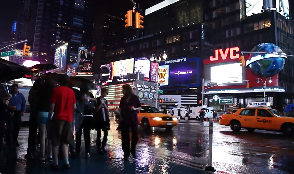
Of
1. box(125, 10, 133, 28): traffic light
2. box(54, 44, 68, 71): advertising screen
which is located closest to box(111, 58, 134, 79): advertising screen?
box(54, 44, 68, 71): advertising screen

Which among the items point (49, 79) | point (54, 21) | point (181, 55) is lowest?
point (49, 79)

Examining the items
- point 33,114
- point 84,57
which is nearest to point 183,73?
point 84,57

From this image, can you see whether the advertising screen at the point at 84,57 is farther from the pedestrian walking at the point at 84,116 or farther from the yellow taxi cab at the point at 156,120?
the pedestrian walking at the point at 84,116

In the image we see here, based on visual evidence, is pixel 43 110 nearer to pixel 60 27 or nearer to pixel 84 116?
pixel 84 116

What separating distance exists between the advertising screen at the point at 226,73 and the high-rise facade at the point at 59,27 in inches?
3887

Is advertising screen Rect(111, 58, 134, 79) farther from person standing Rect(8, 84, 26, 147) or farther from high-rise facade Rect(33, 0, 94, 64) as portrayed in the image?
high-rise facade Rect(33, 0, 94, 64)

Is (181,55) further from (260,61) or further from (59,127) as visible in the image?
(59,127)

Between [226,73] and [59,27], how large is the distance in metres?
118

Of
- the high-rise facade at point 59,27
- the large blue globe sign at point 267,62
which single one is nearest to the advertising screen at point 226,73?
the large blue globe sign at point 267,62

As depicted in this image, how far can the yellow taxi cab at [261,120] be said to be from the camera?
14152 mm

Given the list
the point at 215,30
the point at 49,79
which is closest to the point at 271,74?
the point at 215,30

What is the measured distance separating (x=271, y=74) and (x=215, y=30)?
2189cm

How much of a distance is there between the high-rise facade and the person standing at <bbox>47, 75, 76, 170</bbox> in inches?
5370

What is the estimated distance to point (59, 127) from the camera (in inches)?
192
